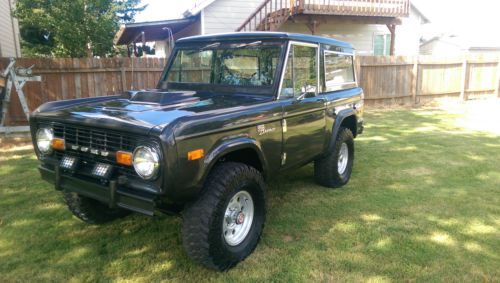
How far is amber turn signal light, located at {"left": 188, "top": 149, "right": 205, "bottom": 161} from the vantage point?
2666 millimetres

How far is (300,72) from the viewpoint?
4.05 m

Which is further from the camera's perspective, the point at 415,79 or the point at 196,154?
the point at 415,79

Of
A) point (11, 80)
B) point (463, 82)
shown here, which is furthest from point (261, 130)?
point (463, 82)

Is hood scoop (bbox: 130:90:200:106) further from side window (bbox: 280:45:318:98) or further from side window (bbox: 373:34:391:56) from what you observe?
side window (bbox: 373:34:391:56)

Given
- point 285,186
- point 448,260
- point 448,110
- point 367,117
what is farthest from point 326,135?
point 448,110

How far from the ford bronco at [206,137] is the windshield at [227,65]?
1 centimetres

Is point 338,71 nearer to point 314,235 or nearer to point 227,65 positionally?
point 227,65

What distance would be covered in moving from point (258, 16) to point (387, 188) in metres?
11.4

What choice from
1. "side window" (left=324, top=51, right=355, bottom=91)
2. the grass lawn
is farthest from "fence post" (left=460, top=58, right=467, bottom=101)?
"side window" (left=324, top=51, right=355, bottom=91)

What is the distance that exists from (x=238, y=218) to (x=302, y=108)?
135 centimetres

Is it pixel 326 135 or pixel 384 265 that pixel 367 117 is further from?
pixel 384 265

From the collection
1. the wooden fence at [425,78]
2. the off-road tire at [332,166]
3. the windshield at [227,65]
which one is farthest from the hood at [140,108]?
the wooden fence at [425,78]

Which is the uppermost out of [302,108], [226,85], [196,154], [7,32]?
[7,32]

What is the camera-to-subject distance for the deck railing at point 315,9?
44.6 feet
